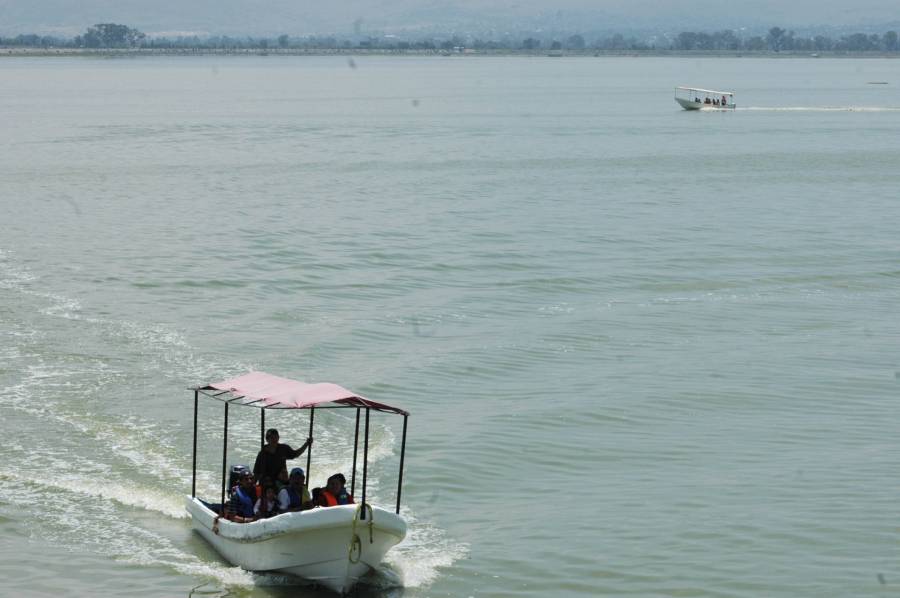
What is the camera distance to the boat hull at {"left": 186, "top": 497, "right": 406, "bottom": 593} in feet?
57.4

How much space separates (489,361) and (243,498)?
11.9 metres

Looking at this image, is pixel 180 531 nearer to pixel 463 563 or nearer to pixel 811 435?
pixel 463 563

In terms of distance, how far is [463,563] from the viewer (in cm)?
1978

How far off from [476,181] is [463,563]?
48861mm

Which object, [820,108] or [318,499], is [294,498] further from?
[820,108]

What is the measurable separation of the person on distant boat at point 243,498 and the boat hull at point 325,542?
652 millimetres

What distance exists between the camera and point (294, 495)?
1861 cm

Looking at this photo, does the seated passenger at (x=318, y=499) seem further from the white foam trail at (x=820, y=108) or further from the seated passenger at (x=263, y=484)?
the white foam trail at (x=820, y=108)

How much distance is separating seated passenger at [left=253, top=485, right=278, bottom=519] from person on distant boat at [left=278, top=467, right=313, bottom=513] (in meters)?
0.15

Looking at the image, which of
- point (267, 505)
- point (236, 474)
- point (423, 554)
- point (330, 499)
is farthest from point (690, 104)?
point (330, 499)

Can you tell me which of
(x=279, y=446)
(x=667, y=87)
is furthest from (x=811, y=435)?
(x=667, y=87)

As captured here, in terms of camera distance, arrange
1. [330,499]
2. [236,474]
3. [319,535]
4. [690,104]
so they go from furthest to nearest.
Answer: [690,104] → [236,474] → [330,499] → [319,535]

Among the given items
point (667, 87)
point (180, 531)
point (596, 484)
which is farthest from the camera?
point (667, 87)

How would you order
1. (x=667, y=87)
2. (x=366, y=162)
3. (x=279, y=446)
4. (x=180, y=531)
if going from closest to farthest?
(x=279, y=446) < (x=180, y=531) < (x=366, y=162) < (x=667, y=87)
